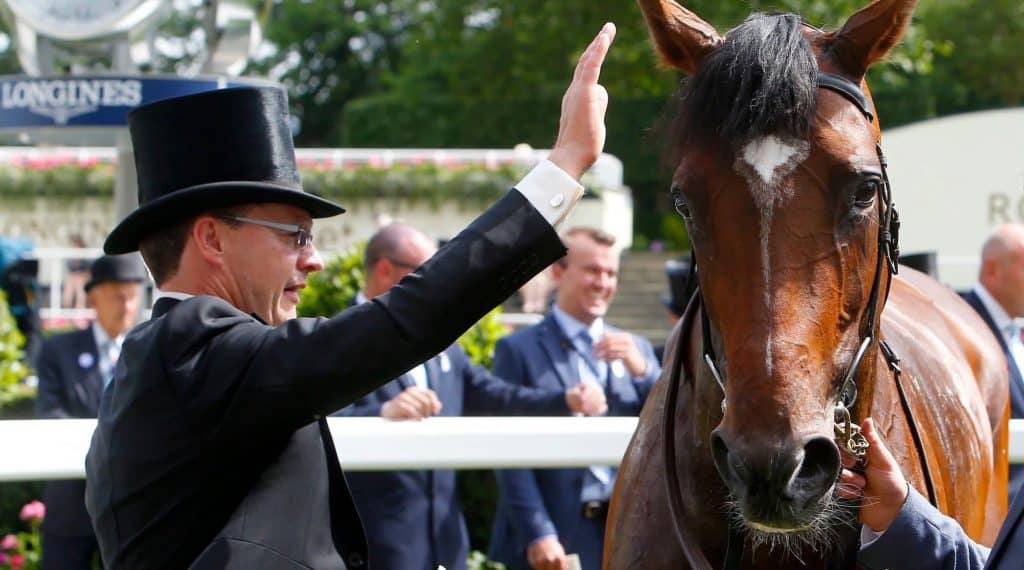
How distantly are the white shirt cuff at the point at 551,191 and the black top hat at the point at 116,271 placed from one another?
5413 mm

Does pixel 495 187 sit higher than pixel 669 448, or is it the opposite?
pixel 669 448

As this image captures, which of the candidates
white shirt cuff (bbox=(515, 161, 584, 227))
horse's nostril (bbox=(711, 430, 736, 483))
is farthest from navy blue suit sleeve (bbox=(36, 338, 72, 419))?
white shirt cuff (bbox=(515, 161, 584, 227))

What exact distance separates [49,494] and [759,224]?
404 cm

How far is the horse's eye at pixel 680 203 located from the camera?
9.89 feet

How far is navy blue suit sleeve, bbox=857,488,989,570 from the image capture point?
8.72ft

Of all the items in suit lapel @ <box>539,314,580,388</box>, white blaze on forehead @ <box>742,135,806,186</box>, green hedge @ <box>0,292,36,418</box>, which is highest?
white blaze on forehead @ <box>742,135,806,186</box>

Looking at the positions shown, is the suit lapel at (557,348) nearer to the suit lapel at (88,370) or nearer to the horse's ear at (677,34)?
the suit lapel at (88,370)

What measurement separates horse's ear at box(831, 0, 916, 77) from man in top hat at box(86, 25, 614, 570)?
Result: 0.99 m

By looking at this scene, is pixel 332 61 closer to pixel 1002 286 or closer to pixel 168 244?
pixel 1002 286

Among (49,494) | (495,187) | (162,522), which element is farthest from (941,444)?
(495,187)

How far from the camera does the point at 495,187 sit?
68.6 feet

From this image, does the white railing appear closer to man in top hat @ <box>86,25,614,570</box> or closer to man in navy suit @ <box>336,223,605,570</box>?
man in navy suit @ <box>336,223,605,570</box>

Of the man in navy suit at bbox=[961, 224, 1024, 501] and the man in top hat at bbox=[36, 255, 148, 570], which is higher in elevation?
the man in navy suit at bbox=[961, 224, 1024, 501]

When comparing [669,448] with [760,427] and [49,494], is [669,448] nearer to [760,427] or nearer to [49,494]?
[760,427]
